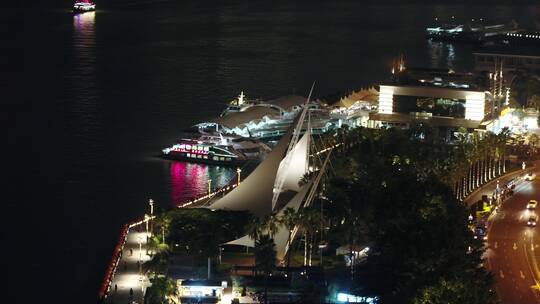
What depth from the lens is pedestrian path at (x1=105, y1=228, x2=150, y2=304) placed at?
2780 centimetres

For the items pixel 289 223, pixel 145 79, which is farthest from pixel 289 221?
pixel 145 79

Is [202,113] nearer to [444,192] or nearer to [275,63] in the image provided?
[275,63]

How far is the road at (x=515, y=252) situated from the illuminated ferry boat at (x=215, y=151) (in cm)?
1468

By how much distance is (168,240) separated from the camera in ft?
103

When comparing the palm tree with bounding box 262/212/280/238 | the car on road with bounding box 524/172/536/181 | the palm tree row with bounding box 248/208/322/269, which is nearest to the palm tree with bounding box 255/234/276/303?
the palm tree row with bounding box 248/208/322/269

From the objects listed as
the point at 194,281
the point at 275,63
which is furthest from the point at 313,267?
the point at 275,63

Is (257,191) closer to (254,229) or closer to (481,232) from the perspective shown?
(254,229)

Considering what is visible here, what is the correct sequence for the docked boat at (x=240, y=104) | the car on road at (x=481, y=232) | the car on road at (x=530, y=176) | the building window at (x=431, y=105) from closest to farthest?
1. the car on road at (x=481, y=232)
2. the car on road at (x=530, y=176)
3. the building window at (x=431, y=105)
4. the docked boat at (x=240, y=104)

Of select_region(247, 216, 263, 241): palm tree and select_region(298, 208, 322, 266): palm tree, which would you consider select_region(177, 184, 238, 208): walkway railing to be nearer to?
select_region(247, 216, 263, 241): palm tree

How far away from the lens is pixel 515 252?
30.1 meters

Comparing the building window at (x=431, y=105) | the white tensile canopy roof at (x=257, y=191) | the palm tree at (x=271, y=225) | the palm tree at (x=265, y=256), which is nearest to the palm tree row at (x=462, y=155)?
the building window at (x=431, y=105)

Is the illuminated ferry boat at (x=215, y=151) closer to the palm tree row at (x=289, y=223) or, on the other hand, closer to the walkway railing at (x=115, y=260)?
the walkway railing at (x=115, y=260)

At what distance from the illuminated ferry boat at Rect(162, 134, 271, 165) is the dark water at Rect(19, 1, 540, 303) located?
0.97 m

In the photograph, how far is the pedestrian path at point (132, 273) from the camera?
2780 cm
